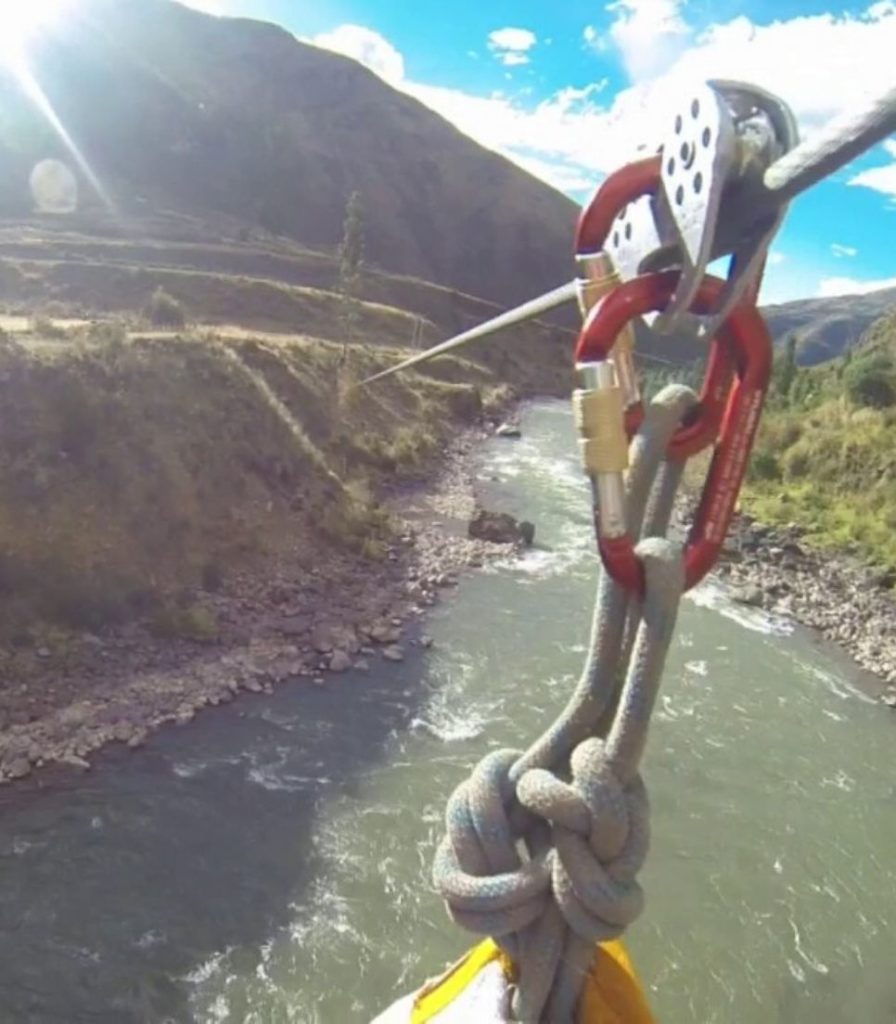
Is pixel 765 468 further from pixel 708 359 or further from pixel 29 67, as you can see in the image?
pixel 29 67

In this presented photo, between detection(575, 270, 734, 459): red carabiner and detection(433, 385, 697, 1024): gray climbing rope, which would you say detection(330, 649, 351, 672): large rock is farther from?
detection(575, 270, 734, 459): red carabiner

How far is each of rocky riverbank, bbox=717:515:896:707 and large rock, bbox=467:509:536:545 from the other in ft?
14.5

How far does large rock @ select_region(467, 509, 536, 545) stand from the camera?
1806 cm

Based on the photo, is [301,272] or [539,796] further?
[301,272]

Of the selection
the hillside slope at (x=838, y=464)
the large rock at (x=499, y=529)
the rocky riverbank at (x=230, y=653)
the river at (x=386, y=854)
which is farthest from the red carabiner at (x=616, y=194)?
the hillside slope at (x=838, y=464)

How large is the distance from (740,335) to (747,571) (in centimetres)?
1909

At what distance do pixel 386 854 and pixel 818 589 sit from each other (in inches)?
538

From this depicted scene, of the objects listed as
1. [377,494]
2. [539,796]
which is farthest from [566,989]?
[377,494]

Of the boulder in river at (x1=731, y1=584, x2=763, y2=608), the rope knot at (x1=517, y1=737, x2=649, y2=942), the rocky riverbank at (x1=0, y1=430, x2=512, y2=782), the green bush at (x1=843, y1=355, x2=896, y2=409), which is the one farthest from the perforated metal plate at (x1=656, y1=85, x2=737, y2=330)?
the green bush at (x1=843, y1=355, x2=896, y2=409)

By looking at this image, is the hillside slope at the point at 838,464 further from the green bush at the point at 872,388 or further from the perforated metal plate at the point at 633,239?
the perforated metal plate at the point at 633,239

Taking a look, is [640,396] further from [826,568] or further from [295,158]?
[295,158]

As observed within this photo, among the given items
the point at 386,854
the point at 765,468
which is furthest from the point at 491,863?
the point at 765,468

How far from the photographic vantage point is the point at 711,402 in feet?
4.97

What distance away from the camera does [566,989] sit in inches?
60.0
